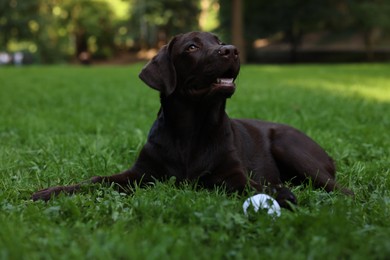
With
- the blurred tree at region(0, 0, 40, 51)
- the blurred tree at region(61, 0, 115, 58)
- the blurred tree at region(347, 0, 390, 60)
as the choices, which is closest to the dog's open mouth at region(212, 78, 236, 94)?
the blurred tree at region(347, 0, 390, 60)

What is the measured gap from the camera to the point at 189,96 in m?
3.60

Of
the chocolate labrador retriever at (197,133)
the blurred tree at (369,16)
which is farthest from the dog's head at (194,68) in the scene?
the blurred tree at (369,16)

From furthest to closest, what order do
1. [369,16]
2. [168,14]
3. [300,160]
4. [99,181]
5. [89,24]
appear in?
[89,24] → [168,14] → [369,16] → [300,160] → [99,181]

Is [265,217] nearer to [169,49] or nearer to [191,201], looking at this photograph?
[191,201]

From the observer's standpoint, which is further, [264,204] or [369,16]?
[369,16]

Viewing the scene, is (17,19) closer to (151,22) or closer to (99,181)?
(151,22)

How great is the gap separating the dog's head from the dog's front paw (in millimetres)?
980

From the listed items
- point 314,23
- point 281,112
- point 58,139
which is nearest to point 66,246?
point 58,139

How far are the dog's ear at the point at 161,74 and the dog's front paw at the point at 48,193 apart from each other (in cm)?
98

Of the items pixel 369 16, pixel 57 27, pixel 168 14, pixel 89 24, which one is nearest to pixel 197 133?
pixel 369 16

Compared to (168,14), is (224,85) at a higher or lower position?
lower

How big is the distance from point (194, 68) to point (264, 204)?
4.13 feet

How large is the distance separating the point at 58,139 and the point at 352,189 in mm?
3357

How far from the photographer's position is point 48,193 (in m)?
3.34
